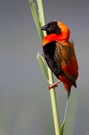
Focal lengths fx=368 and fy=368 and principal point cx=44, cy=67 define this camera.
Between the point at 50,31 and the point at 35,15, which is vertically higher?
the point at 35,15

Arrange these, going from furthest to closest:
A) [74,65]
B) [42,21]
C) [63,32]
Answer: [63,32] < [74,65] < [42,21]

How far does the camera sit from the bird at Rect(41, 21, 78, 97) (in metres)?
1.00

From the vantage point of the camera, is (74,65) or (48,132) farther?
(74,65)

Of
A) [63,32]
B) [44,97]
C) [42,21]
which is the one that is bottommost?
[44,97]

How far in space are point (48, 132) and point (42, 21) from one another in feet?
0.81

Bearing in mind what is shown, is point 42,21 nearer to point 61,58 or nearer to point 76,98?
point 76,98

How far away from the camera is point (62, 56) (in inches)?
41.3

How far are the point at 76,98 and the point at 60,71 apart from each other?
0.26 meters

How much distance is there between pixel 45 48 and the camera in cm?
108

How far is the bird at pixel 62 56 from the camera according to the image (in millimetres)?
999

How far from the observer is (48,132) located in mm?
813

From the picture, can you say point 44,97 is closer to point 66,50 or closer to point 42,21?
point 66,50

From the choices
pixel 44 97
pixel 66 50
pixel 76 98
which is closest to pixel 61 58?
pixel 66 50

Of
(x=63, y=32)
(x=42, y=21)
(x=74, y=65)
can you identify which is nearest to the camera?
(x=42, y=21)
